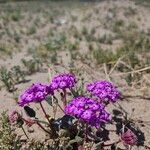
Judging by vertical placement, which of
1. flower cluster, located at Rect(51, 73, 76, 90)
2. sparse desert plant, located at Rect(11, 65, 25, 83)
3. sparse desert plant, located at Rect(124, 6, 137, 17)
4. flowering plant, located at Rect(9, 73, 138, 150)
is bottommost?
sparse desert plant, located at Rect(124, 6, 137, 17)

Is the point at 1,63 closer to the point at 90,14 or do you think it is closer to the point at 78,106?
the point at 78,106

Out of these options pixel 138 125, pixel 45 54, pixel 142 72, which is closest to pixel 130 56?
pixel 142 72

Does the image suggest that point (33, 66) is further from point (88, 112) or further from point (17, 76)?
point (88, 112)

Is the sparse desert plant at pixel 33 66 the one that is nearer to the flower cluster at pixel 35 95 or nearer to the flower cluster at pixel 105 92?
the flower cluster at pixel 105 92

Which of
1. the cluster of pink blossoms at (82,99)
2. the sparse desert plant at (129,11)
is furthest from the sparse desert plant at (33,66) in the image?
the sparse desert plant at (129,11)

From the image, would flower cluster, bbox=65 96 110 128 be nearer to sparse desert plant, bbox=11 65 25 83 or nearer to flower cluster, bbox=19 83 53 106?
flower cluster, bbox=19 83 53 106

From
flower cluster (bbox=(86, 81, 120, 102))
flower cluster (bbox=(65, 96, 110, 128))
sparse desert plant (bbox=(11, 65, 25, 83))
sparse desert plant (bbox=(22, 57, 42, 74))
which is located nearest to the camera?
flower cluster (bbox=(65, 96, 110, 128))

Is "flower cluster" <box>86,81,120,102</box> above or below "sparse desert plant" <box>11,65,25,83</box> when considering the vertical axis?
above

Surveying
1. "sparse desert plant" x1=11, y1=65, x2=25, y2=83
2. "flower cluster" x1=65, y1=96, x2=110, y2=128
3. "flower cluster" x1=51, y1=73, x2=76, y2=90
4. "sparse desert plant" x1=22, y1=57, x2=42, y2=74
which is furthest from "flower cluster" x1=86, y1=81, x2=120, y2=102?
"sparse desert plant" x1=22, y1=57, x2=42, y2=74
